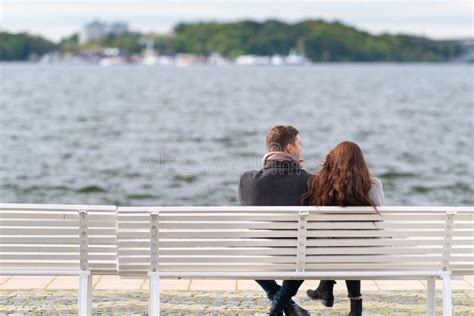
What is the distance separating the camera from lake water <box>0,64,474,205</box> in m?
23.6

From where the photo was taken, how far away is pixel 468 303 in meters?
6.20

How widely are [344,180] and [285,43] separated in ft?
482

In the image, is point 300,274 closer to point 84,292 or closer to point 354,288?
point 354,288

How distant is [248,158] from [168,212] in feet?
81.3

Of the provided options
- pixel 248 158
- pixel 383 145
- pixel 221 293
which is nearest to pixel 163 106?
pixel 383 145

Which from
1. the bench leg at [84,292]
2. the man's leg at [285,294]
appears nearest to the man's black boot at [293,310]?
the man's leg at [285,294]

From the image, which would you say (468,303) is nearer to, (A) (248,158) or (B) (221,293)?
(B) (221,293)

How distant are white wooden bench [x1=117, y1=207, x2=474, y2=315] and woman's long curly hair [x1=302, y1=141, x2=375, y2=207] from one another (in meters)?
0.12

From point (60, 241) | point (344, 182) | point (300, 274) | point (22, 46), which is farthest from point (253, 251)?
point (22, 46)

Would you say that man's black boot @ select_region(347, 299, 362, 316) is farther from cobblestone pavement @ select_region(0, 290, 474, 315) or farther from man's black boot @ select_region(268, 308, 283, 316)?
man's black boot @ select_region(268, 308, 283, 316)

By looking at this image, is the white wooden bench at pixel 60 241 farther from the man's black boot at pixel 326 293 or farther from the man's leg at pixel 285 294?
the man's black boot at pixel 326 293

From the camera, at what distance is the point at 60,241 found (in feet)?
17.3

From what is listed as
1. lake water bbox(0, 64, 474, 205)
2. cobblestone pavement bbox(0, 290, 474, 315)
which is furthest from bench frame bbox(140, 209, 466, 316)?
lake water bbox(0, 64, 474, 205)

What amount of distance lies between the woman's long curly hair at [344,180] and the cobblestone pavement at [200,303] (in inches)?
35.5
